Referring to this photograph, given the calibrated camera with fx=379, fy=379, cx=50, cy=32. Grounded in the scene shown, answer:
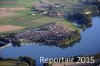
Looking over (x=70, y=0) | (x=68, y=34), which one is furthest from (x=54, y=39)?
(x=70, y=0)

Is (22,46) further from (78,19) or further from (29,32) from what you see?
(78,19)

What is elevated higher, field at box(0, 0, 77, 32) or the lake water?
field at box(0, 0, 77, 32)

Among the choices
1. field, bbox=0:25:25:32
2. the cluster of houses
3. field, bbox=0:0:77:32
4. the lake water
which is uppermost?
field, bbox=0:0:77:32

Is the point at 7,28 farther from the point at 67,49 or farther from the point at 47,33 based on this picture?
the point at 67,49

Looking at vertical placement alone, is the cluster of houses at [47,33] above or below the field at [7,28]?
below

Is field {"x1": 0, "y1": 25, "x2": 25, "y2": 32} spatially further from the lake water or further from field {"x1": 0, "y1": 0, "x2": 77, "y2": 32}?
the lake water

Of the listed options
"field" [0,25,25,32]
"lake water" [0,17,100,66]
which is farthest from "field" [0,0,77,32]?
"lake water" [0,17,100,66]

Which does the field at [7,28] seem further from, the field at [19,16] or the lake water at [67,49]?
the lake water at [67,49]

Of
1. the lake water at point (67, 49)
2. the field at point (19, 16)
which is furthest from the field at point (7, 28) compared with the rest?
the lake water at point (67, 49)
